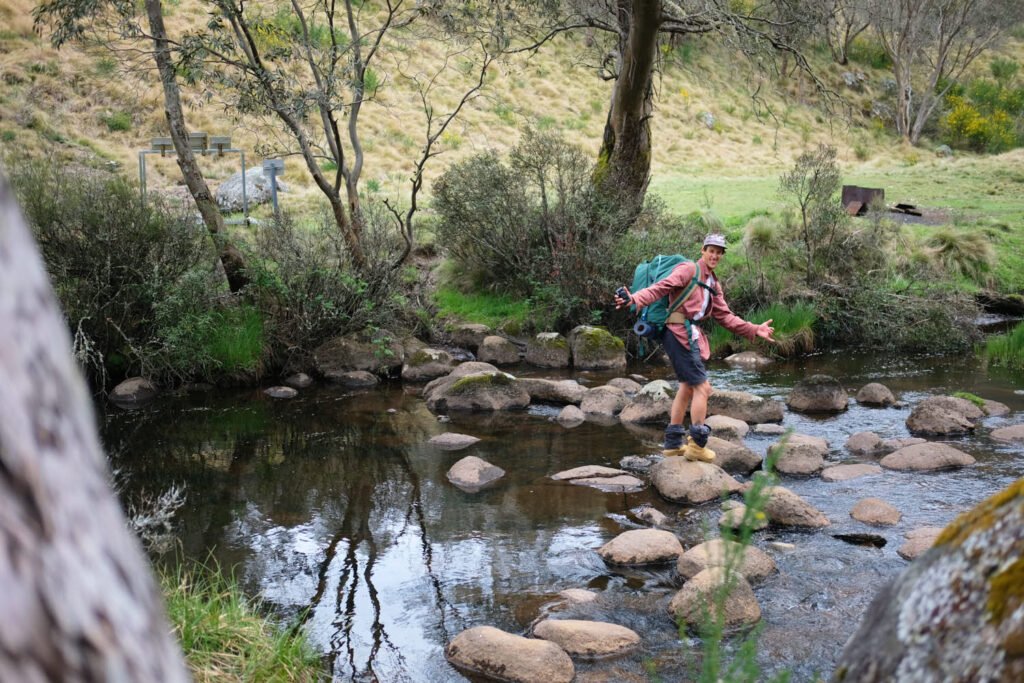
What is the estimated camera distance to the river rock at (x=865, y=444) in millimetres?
9242

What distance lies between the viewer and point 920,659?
1.65 meters

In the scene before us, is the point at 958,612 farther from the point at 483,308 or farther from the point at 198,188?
the point at 483,308

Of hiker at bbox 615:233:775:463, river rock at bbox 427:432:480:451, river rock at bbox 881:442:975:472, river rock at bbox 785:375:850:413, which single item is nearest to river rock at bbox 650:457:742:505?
hiker at bbox 615:233:775:463

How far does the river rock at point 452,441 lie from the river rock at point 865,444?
4035 millimetres

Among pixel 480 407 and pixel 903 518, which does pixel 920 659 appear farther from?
pixel 480 407

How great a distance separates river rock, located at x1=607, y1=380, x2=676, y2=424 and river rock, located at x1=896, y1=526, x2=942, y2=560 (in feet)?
13.9

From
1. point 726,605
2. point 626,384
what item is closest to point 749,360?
point 626,384

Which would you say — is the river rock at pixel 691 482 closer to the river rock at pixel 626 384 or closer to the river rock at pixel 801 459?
the river rock at pixel 801 459

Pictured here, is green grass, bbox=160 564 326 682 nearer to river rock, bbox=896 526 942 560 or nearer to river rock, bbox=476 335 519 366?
river rock, bbox=896 526 942 560

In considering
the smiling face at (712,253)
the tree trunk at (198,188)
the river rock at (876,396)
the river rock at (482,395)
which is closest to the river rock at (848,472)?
the smiling face at (712,253)

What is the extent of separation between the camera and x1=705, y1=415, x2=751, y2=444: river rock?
9.84 m

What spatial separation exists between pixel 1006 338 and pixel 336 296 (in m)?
10.2

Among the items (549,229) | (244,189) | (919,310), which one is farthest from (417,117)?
(919,310)

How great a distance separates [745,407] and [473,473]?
12.6 ft
